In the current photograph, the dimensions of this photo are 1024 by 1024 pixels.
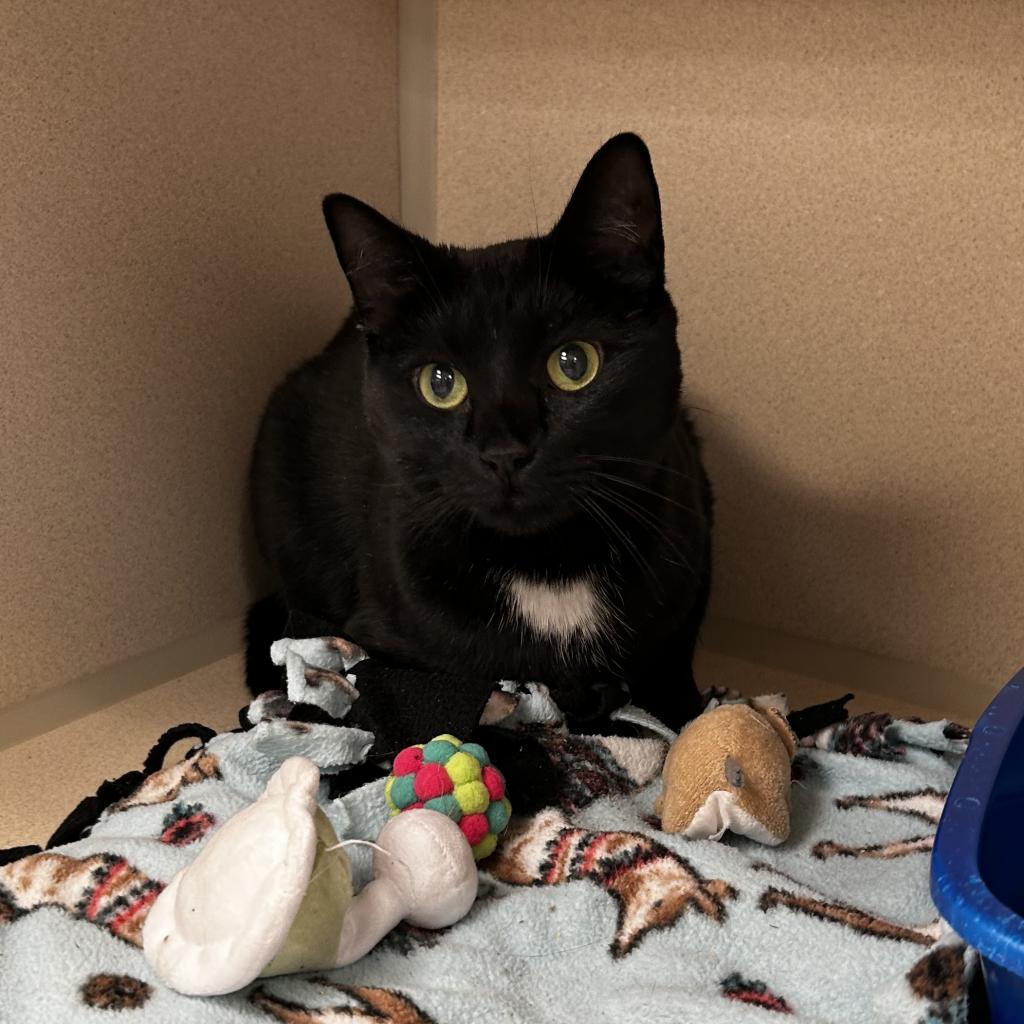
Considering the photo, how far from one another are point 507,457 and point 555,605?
0.73ft

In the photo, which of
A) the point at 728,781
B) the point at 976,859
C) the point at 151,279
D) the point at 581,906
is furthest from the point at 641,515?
the point at 151,279

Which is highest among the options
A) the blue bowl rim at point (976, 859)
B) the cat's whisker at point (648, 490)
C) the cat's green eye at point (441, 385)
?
the cat's green eye at point (441, 385)

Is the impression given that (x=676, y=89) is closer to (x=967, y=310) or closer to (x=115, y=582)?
(x=967, y=310)

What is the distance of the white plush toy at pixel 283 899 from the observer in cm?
73

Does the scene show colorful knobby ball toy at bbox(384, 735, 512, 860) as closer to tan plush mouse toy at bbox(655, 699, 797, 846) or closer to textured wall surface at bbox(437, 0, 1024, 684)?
tan plush mouse toy at bbox(655, 699, 797, 846)

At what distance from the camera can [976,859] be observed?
704 mm

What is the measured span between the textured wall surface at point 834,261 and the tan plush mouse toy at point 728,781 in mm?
510

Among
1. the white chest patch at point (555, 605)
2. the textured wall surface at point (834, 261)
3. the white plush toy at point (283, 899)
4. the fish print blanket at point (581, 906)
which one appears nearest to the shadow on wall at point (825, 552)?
the textured wall surface at point (834, 261)

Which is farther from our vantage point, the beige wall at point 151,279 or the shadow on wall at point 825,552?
the shadow on wall at point 825,552

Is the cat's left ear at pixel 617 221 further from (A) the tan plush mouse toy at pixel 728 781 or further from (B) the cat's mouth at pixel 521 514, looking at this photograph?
(A) the tan plush mouse toy at pixel 728 781

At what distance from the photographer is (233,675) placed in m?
1.51

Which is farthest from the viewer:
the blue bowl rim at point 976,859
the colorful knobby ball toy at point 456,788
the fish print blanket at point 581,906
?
the colorful knobby ball toy at point 456,788

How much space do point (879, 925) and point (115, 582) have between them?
96 centimetres

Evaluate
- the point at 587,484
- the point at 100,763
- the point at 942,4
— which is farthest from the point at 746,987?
the point at 942,4
